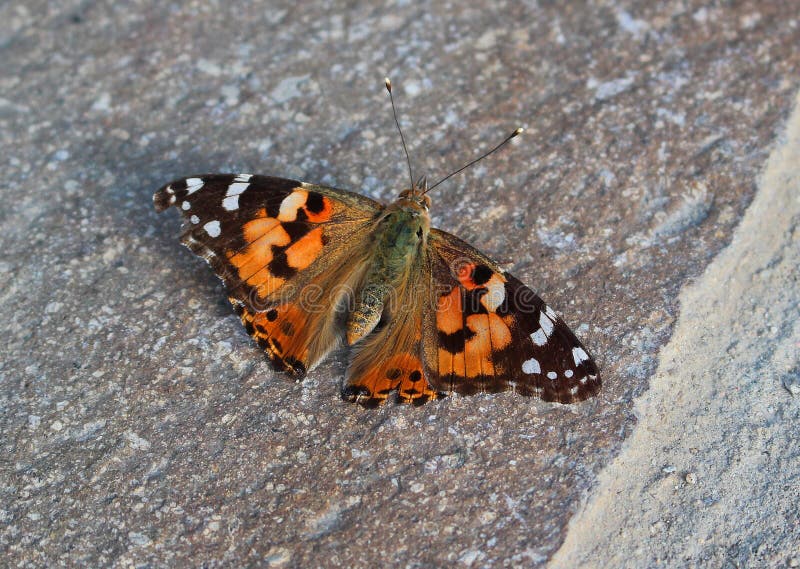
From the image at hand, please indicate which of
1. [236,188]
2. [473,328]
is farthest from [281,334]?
[473,328]

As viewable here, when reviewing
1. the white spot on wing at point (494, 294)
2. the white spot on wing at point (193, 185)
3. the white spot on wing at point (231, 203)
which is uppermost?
the white spot on wing at point (193, 185)

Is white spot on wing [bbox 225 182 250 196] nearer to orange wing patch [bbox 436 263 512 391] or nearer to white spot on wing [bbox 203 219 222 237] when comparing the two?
white spot on wing [bbox 203 219 222 237]

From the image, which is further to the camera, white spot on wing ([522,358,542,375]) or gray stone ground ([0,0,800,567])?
white spot on wing ([522,358,542,375])

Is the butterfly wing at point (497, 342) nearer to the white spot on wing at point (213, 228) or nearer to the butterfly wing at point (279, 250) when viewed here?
the butterfly wing at point (279, 250)

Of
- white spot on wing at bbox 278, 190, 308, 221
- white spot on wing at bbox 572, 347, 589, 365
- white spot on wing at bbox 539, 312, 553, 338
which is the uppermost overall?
white spot on wing at bbox 278, 190, 308, 221

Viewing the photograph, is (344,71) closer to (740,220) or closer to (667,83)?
(667,83)

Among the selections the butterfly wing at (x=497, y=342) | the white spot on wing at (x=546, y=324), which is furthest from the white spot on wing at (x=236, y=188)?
the white spot on wing at (x=546, y=324)

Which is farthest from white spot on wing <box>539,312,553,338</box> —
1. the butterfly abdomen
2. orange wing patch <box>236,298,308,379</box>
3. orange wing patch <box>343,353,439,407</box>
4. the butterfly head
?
orange wing patch <box>236,298,308,379</box>
